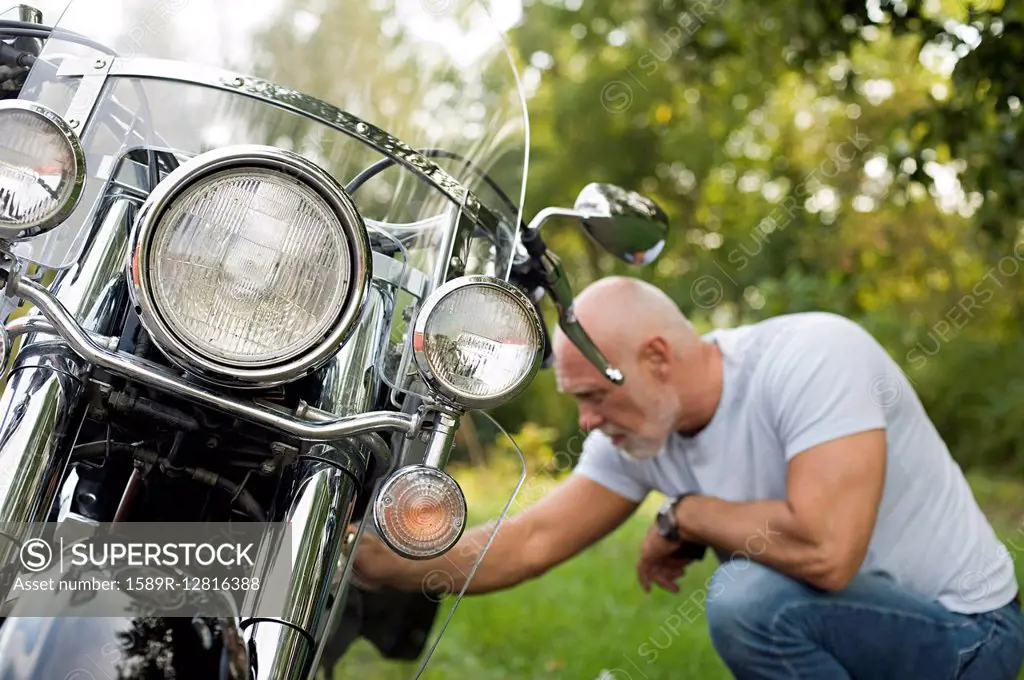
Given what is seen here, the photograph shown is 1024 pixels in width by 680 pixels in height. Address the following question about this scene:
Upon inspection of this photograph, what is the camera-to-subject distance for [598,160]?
11.5m

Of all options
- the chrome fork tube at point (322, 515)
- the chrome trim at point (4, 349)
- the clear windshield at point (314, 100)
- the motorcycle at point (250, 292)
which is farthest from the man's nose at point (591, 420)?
the chrome trim at point (4, 349)

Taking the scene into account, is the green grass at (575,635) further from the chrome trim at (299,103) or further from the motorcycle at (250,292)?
the chrome trim at (299,103)

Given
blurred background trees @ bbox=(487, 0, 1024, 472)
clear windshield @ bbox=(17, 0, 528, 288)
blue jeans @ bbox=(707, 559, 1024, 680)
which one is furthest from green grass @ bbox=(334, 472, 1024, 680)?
blurred background trees @ bbox=(487, 0, 1024, 472)

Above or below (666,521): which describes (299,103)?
above

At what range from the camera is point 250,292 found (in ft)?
4.03

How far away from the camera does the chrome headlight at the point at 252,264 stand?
3.93 ft

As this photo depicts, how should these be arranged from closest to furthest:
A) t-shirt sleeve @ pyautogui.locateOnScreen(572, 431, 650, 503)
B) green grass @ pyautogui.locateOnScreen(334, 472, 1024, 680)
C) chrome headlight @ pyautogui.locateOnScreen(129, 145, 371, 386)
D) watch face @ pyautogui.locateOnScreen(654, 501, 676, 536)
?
chrome headlight @ pyautogui.locateOnScreen(129, 145, 371, 386) → watch face @ pyautogui.locateOnScreen(654, 501, 676, 536) → t-shirt sleeve @ pyautogui.locateOnScreen(572, 431, 650, 503) → green grass @ pyautogui.locateOnScreen(334, 472, 1024, 680)

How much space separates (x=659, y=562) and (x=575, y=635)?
4.89 ft

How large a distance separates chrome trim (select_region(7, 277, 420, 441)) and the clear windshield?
0.19 metres

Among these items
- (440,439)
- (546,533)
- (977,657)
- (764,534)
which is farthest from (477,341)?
(977,657)

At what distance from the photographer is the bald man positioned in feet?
7.30

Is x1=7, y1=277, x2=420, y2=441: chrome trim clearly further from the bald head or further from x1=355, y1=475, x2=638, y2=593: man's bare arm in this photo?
the bald head

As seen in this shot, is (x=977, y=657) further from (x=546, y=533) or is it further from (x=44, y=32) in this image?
(x=44, y=32)

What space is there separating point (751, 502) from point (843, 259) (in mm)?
9102
